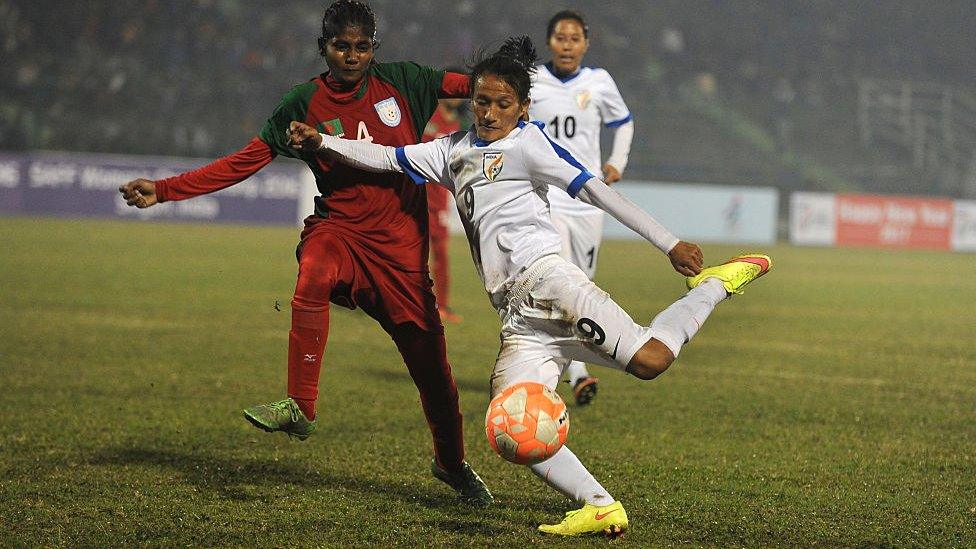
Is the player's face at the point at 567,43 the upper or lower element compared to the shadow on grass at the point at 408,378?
upper

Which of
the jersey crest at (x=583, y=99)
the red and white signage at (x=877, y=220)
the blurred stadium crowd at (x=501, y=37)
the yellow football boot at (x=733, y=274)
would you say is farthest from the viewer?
the red and white signage at (x=877, y=220)

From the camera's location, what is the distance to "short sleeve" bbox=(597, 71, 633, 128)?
7938 millimetres

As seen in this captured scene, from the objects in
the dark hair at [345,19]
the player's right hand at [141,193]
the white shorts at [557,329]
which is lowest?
the white shorts at [557,329]

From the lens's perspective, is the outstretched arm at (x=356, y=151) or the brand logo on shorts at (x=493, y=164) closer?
the brand logo on shorts at (x=493, y=164)

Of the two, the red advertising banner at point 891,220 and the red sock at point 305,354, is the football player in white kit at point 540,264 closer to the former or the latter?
the red sock at point 305,354

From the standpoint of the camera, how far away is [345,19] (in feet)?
15.9

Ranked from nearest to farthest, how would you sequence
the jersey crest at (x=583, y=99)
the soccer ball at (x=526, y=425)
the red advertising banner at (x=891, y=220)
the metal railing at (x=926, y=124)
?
1. the soccer ball at (x=526, y=425)
2. the jersey crest at (x=583, y=99)
3. the red advertising banner at (x=891, y=220)
4. the metal railing at (x=926, y=124)

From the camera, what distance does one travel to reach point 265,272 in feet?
56.0

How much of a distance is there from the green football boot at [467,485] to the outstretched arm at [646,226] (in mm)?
1298

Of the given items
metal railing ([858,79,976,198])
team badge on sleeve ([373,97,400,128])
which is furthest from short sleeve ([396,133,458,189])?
metal railing ([858,79,976,198])

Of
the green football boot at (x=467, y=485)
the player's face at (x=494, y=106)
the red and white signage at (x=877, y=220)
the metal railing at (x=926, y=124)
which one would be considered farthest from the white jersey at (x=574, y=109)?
the metal railing at (x=926, y=124)

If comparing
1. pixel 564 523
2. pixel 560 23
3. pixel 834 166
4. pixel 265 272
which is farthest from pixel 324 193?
pixel 834 166

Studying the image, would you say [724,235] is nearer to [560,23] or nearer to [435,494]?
[560,23]

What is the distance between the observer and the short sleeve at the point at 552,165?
171 inches
